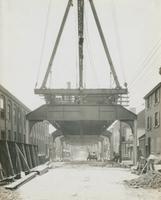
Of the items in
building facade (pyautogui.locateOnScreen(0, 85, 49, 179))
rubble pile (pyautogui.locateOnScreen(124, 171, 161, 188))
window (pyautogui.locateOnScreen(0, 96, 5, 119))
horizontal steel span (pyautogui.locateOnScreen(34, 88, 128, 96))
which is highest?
horizontal steel span (pyautogui.locateOnScreen(34, 88, 128, 96))

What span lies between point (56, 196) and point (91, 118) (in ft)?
47.2

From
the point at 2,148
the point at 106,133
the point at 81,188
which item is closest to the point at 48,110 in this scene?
the point at 2,148

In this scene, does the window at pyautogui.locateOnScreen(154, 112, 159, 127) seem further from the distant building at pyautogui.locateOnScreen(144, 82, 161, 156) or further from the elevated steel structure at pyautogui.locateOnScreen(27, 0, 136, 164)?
the elevated steel structure at pyautogui.locateOnScreen(27, 0, 136, 164)

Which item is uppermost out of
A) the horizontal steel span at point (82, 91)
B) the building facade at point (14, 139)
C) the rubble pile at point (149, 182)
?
the horizontal steel span at point (82, 91)

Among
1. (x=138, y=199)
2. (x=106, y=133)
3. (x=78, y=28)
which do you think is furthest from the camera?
(x=106, y=133)

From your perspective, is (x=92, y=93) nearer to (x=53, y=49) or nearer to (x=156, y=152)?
(x=53, y=49)

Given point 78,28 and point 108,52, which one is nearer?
point 78,28

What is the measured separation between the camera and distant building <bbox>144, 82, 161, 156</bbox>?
114ft

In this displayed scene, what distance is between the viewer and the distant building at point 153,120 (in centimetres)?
3478

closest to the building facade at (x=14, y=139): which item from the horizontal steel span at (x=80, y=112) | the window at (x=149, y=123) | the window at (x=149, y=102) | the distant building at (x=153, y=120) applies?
the horizontal steel span at (x=80, y=112)

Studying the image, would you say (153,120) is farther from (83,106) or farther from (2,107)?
(2,107)

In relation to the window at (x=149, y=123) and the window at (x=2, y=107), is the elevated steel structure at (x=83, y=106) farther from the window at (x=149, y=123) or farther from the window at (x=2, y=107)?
the window at (x=149, y=123)

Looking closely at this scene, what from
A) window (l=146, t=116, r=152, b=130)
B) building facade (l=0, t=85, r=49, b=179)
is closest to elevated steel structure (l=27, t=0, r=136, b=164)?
building facade (l=0, t=85, r=49, b=179)

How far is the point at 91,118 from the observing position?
25.4 meters
